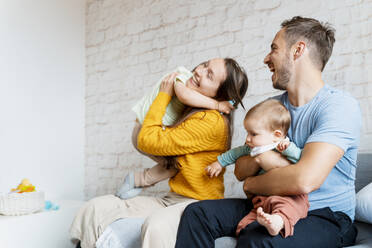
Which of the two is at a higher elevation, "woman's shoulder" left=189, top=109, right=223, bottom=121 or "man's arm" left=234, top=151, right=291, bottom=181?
"woman's shoulder" left=189, top=109, right=223, bottom=121

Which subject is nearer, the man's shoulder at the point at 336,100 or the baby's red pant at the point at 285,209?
the baby's red pant at the point at 285,209

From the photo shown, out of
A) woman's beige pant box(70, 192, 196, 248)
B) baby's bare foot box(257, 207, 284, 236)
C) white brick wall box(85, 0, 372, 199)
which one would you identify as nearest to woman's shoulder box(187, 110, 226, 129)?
woman's beige pant box(70, 192, 196, 248)

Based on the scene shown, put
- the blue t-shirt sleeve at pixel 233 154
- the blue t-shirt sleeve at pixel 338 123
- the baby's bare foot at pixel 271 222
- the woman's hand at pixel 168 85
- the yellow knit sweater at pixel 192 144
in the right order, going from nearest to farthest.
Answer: the baby's bare foot at pixel 271 222, the blue t-shirt sleeve at pixel 338 123, the blue t-shirt sleeve at pixel 233 154, the yellow knit sweater at pixel 192 144, the woman's hand at pixel 168 85

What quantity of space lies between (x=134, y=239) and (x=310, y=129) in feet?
2.84

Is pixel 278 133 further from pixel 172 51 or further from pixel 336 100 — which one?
pixel 172 51

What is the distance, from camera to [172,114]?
6.68ft

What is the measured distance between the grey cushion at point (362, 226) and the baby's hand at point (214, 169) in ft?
1.16

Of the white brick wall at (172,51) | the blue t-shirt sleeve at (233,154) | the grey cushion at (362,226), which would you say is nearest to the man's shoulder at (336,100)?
the blue t-shirt sleeve at (233,154)

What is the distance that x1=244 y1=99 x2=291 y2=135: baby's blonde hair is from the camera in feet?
4.56

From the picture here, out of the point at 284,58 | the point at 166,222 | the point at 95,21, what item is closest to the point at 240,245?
the point at 166,222

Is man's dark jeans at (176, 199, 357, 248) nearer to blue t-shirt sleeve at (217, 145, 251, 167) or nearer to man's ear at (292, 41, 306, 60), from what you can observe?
blue t-shirt sleeve at (217, 145, 251, 167)

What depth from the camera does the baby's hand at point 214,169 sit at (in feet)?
5.62

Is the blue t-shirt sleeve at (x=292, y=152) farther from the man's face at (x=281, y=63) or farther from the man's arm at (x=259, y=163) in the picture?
the man's face at (x=281, y=63)

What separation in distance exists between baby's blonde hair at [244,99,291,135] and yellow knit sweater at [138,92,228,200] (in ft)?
1.33
